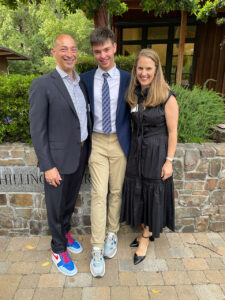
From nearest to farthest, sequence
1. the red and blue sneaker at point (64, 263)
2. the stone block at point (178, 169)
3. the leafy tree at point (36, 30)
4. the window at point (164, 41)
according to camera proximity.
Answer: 1. the red and blue sneaker at point (64, 263)
2. the stone block at point (178, 169)
3. the window at point (164, 41)
4. the leafy tree at point (36, 30)

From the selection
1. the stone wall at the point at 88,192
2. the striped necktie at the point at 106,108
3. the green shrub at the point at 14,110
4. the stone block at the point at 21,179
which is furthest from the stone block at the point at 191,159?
the green shrub at the point at 14,110

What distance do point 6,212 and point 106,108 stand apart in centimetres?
175

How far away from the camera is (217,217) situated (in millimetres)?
2898

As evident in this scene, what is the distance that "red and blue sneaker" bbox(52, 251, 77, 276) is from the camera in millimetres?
2309

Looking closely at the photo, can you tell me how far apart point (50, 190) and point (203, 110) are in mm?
2342

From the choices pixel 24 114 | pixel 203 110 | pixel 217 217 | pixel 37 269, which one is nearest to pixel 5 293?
pixel 37 269

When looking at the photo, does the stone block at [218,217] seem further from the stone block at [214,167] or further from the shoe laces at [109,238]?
the shoe laces at [109,238]

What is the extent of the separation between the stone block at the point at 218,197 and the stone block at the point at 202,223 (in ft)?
0.74

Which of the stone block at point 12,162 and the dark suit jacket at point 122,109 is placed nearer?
the dark suit jacket at point 122,109

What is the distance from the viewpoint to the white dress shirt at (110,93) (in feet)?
7.30

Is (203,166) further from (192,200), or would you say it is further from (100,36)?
(100,36)

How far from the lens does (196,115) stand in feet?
10.5

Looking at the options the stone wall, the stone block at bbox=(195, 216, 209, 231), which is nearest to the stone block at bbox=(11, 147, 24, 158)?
the stone wall

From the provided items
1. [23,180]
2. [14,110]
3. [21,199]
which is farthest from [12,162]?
[14,110]
